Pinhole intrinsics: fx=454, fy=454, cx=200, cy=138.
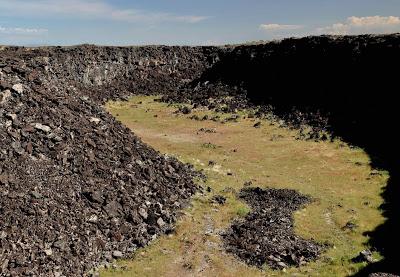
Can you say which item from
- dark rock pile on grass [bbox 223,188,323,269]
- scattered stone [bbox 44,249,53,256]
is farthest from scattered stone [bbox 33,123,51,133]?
dark rock pile on grass [bbox 223,188,323,269]

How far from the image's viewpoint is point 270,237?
2955cm

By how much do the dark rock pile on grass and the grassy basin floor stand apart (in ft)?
2.12

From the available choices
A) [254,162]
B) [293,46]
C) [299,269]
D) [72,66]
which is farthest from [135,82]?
[299,269]

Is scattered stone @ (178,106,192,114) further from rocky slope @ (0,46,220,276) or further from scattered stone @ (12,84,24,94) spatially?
scattered stone @ (12,84,24,94)

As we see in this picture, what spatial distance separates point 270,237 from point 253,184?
11.1 metres

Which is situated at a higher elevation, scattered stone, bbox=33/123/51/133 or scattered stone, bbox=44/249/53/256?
scattered stone, bbox=33/123/51/133

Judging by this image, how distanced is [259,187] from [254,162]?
8903 millimetres

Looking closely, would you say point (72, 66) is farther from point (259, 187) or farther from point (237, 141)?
point (259, 187)

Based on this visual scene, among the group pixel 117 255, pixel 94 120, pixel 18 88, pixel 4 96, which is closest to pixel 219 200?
pixel 117 255

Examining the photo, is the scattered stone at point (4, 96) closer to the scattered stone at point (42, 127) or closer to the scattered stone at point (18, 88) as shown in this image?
the scattered stone at point (18, 88)

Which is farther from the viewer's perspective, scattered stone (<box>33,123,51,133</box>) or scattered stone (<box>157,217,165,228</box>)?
scattered stone (<box>33,123,51,133</box>)

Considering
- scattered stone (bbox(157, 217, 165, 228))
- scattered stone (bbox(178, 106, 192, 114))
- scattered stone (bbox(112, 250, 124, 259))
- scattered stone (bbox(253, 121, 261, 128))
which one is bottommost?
scattered stone (bbox(112, 250, 124, 259))

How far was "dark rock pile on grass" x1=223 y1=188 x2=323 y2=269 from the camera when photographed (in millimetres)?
27109

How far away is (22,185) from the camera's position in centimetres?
2620
